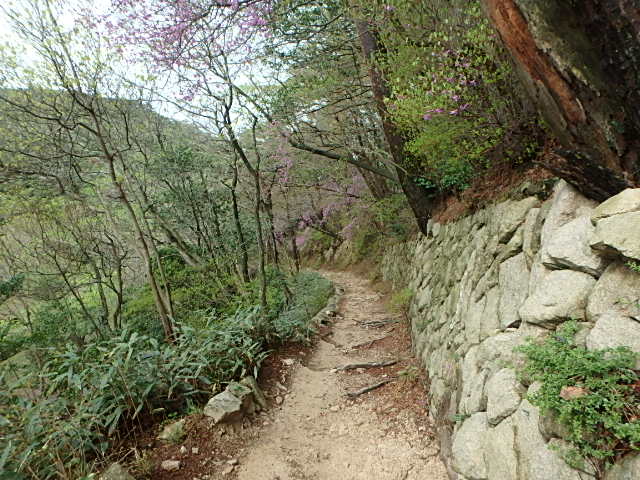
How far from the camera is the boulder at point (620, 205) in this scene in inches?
→ 69.9

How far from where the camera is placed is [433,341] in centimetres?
435

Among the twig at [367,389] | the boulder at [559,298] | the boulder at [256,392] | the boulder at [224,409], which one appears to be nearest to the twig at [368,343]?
the twig at [367,389]

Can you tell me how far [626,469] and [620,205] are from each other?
134cm

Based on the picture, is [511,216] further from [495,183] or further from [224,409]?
[224,409]

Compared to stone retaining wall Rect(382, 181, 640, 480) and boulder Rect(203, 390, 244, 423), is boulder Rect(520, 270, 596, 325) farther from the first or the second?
boulder Rect(203, 390, 244, 423)

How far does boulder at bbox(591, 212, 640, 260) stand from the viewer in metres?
1.61

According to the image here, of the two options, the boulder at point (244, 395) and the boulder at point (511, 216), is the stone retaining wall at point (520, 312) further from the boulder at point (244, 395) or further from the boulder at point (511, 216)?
the boulder at point (244, 395)

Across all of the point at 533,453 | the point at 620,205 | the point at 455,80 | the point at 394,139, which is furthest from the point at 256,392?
the point at 394,139

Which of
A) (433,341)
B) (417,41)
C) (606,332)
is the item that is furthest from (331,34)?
(606,332)

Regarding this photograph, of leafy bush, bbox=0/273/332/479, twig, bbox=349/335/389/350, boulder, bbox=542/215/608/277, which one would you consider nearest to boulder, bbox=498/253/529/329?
boulder, bbox=542/215/608/277

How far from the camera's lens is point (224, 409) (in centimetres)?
346

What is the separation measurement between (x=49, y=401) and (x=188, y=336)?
1.58 metres

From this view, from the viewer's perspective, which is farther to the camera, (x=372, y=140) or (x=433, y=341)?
(x=372, y=140)

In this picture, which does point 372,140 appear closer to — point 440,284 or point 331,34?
point 331,34
